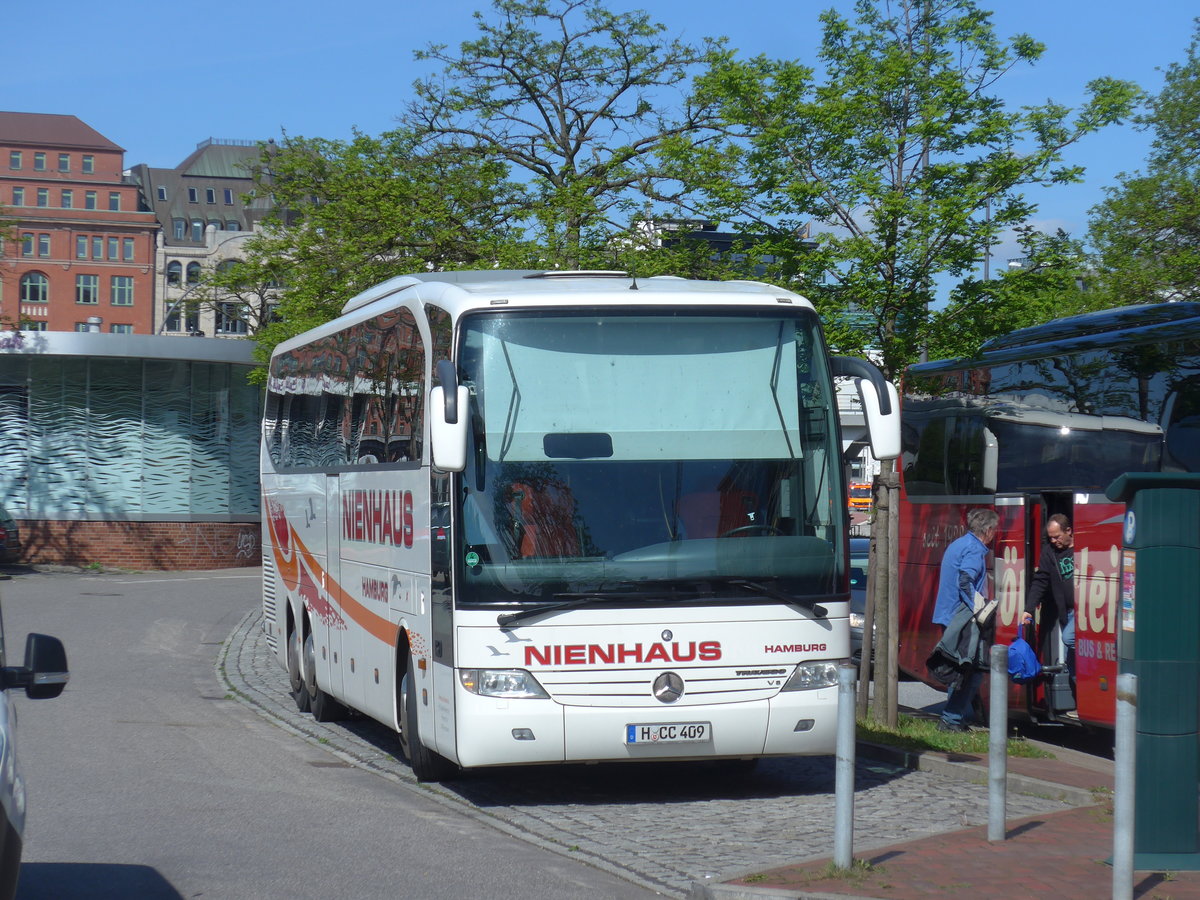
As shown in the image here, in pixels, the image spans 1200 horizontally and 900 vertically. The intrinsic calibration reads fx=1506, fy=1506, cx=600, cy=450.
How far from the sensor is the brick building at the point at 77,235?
11325 cm

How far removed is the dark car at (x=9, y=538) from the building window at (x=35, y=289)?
79146 millimetres

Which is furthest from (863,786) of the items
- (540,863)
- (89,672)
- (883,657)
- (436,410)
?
(89,672)

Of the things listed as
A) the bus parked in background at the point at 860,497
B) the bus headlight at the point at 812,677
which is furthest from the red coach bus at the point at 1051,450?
the bus parked in background at the point at 860,497

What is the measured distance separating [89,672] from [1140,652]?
1397 cm

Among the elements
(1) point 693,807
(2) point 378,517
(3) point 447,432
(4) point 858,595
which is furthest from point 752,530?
(4) point 858,595

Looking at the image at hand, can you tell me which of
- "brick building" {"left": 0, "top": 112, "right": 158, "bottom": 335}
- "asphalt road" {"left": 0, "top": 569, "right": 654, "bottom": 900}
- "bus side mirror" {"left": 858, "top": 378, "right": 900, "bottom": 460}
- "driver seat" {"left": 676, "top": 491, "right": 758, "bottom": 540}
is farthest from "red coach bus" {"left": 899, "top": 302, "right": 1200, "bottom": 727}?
"brick building" {"left": 0, "top": 112, "right": 158, "bottom": 335}

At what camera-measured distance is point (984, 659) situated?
13.1m

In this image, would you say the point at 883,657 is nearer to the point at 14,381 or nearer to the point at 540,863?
the point at 540,863

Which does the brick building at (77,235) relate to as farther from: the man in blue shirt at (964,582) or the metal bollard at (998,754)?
the metal bollard at (998,754)

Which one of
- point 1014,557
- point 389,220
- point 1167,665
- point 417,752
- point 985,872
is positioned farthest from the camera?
point 389,220

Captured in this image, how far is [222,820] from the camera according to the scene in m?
8.88

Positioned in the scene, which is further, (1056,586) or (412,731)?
(1056,586)

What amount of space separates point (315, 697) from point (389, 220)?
15.6 meters

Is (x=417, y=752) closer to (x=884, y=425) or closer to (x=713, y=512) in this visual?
(x=713, y=512)
